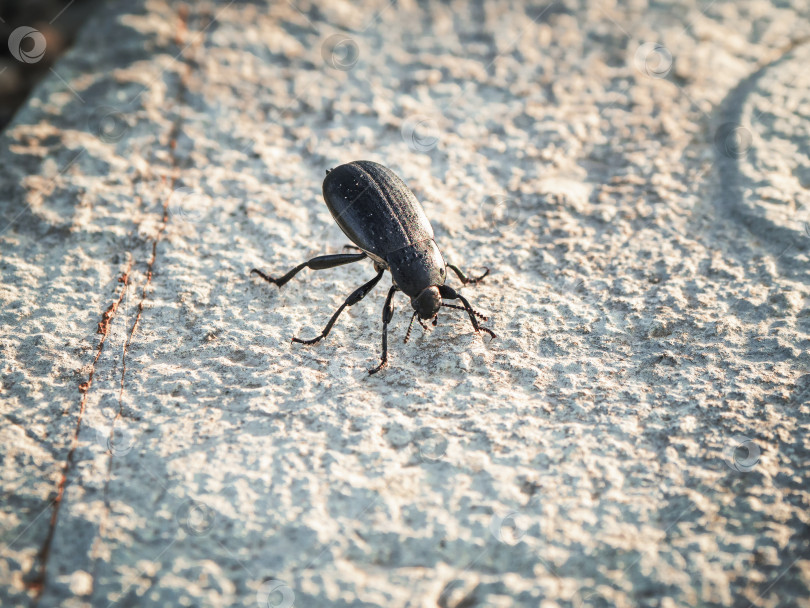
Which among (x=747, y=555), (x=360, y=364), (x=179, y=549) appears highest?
(x=747, y=555)

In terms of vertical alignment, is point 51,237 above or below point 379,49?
below

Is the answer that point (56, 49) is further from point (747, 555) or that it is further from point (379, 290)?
point (747, 555)

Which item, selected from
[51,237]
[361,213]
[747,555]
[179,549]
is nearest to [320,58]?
[361,213]

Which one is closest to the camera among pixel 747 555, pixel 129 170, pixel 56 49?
pixel 747 555
